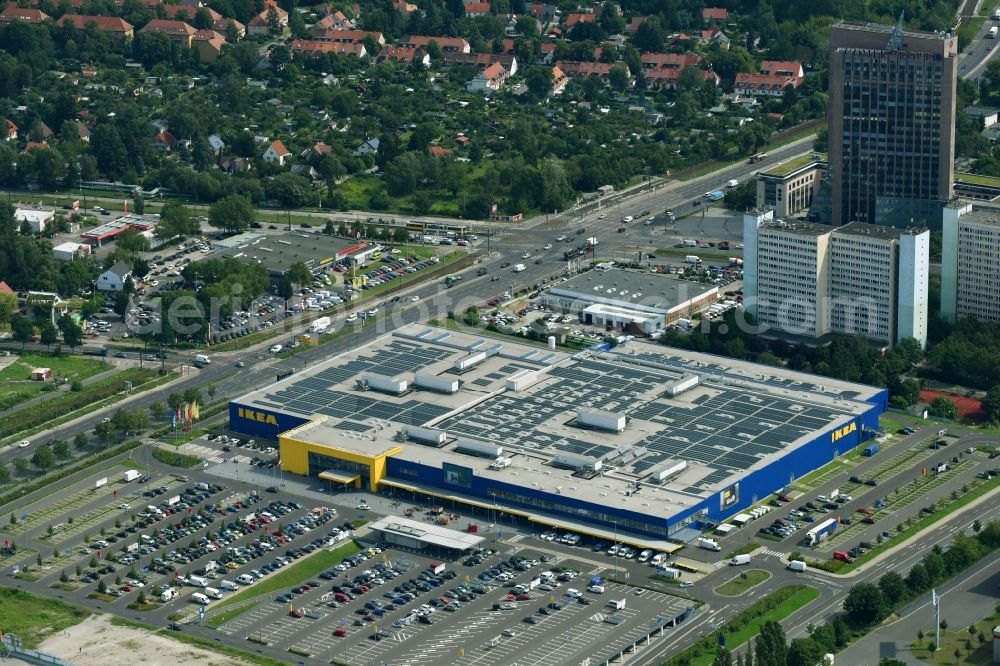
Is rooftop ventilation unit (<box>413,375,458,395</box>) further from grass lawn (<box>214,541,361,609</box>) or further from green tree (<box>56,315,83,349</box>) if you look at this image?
green tree (<box>56,315,83,349</box>)

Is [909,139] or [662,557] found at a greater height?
[909,139]

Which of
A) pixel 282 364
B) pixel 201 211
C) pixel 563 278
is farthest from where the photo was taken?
pixel 201 211

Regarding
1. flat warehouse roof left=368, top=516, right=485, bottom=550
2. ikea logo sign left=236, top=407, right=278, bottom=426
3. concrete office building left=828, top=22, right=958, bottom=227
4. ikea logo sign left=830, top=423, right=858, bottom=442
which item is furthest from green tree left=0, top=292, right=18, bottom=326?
ikea logo sign left=830, top=423, right=858, bottom=442

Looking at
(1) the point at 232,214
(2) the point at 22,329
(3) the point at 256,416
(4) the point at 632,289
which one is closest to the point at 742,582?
(3) the point at 256,416

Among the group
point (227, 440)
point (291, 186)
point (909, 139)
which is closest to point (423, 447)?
point (227, 440)

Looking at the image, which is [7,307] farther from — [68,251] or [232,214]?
[232,214]

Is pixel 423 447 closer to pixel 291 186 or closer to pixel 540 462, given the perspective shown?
pixel 540 462
